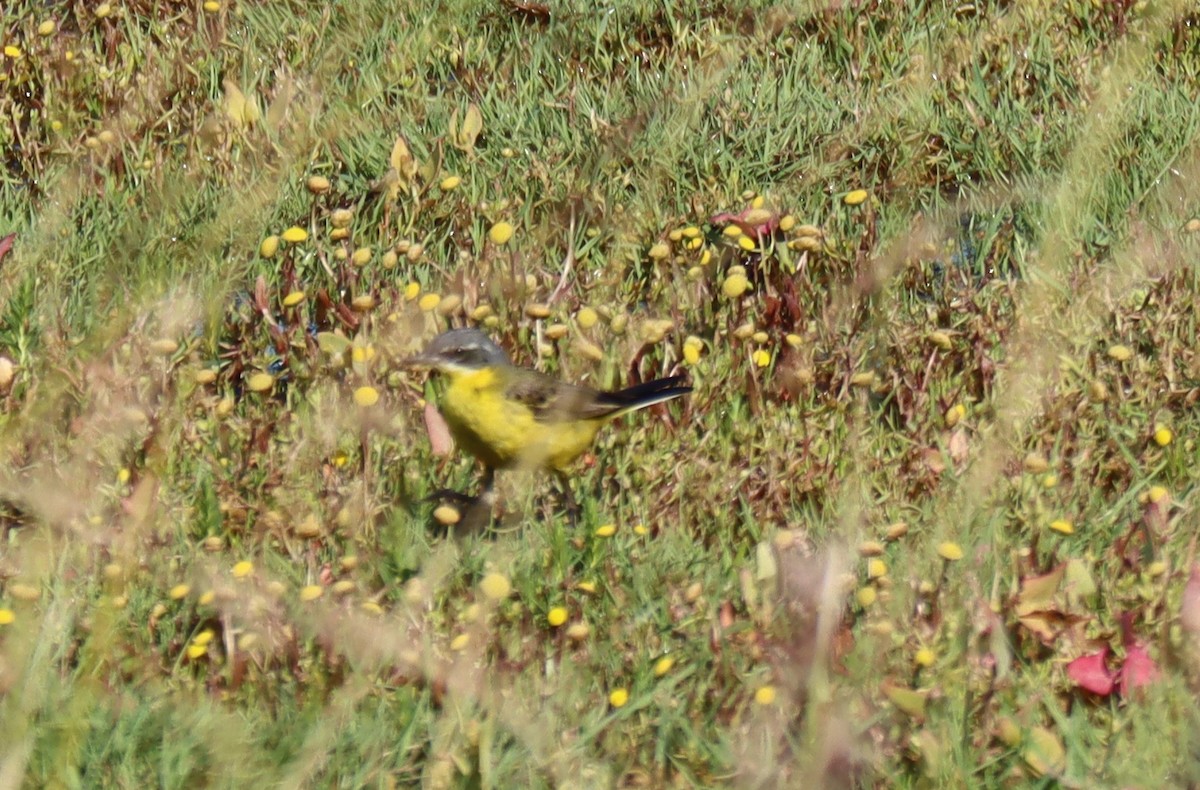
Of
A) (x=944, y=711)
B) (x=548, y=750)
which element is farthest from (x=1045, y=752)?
(x=548, y=750)

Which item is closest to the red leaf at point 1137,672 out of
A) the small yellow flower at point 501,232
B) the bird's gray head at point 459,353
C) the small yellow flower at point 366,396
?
the small yellow flower at point 366,396

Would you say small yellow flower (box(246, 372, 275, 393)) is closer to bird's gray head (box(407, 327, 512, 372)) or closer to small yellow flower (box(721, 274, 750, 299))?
bird's gray head (box(407, 327, 512, 372))

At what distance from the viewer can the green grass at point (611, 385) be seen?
3355 mm

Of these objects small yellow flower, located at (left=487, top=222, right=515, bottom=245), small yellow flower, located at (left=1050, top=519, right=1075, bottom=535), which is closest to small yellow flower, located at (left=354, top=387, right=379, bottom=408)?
small yellow flower, located at (left=487, top=222, right=515, bottom=245)

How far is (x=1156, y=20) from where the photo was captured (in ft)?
9.70

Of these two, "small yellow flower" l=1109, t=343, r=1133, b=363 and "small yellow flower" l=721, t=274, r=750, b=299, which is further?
"small yellow flower" l=721, t=274, r=750, b=299

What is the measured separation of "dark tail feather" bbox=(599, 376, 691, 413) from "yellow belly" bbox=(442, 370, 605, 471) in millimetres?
78

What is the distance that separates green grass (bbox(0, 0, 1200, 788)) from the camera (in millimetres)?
3355

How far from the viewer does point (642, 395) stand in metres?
4.87

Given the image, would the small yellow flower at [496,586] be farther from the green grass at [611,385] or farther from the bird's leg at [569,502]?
the bird's leg at [569,502]

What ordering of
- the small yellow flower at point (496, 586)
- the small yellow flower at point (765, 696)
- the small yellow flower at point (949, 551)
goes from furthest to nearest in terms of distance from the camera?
the small yellow flower at point (496, 586), the small yellow flower at point (949, 551), the small yellow flower at point (765, 696)

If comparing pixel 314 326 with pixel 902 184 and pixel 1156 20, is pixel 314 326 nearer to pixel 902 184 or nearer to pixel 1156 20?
pixel 902 184

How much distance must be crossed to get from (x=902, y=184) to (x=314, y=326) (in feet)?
8.69

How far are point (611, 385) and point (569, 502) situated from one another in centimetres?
71
